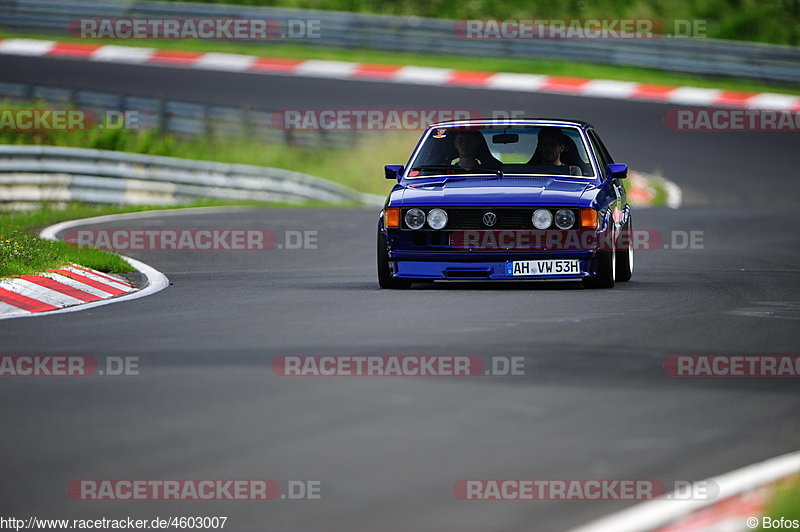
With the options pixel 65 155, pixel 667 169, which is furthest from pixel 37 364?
pixel 667 169

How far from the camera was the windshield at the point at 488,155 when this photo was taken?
40.3 feet

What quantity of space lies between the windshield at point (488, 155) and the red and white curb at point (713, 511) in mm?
7014

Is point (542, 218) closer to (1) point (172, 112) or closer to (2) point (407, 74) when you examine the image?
(1) point (172, 112)

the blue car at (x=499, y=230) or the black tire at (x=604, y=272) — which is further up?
the blue car at (x=499, y=230)

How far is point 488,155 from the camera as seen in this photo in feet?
40.7

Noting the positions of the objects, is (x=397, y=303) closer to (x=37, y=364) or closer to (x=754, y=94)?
(x=37, y=364)

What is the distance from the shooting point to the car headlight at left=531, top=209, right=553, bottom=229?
37.1 feet

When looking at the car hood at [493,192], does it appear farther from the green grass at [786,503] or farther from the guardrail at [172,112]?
the guardrail at [172,112]

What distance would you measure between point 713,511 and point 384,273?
6877 millimetres

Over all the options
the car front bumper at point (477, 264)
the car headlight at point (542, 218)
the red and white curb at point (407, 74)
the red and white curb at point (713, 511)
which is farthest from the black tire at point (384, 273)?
the red and white curb at point (407, 74)

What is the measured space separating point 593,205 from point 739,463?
19.2 ft

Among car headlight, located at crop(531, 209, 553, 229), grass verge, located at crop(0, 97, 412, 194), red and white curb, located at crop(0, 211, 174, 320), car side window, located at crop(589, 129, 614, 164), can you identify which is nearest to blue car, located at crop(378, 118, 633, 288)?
→ car headlight, located at crop(531, 209, 553, 229)

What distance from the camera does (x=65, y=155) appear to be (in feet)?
75.0

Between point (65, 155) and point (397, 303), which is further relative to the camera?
point (65, 155)
